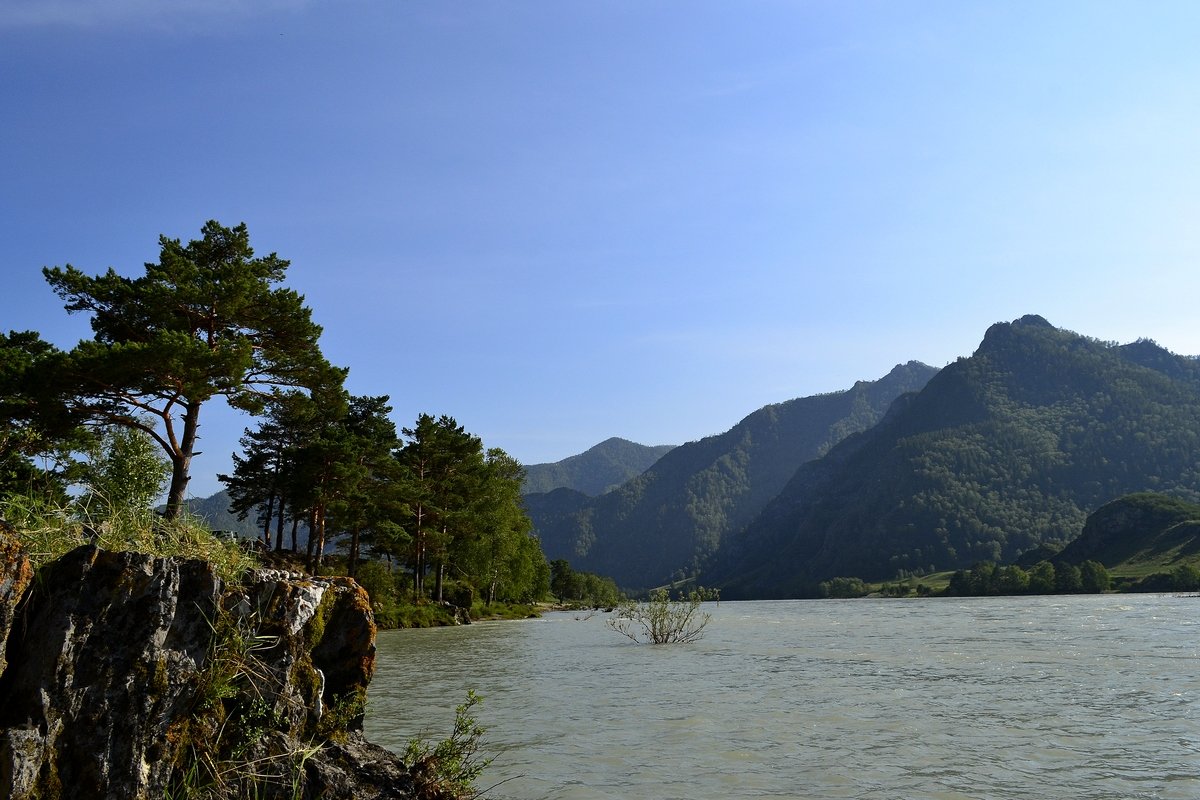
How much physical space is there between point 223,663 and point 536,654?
25.7 m

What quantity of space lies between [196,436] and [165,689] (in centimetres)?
2646

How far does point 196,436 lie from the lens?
1183 inches

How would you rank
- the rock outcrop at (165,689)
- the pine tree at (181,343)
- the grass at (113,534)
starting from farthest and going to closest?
1. the pine tree at (181,343)
2. the grass at (113,534)
3. the rock outcrop at (165,689)

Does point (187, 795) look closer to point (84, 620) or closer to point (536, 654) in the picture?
point (84, 620)

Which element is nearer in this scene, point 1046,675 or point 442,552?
point 1046,675

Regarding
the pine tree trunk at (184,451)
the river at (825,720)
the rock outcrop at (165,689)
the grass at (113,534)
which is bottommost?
the river at (825,720)

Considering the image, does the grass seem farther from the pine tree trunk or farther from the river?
the pine tree trunk

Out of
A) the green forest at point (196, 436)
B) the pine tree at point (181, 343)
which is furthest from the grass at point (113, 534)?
the pine tree at point (181, 343)

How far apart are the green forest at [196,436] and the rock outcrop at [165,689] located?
0.72 m

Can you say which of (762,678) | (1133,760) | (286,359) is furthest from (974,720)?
(286,359)

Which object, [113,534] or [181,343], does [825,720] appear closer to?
[113,534]

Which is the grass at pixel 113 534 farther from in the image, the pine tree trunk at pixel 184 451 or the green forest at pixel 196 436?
the pine tree trunk at pixel 184 451

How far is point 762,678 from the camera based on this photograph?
70.8 ft

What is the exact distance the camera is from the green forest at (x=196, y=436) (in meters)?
10.1
